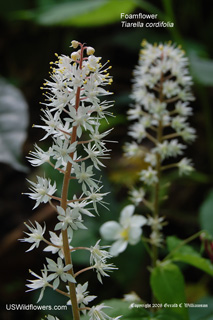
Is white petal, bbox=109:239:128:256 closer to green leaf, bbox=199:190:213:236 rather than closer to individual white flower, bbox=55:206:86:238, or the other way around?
individual white flower, bbox=55:206:86:238

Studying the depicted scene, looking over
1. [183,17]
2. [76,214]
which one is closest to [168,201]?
[183,17]

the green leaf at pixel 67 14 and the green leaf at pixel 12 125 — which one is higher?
the green leaf at pixel 67 14

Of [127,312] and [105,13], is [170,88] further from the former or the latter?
[105,13]

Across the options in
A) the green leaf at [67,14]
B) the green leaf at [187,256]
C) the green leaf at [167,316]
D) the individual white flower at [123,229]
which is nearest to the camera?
the individual white flower at [123,229]

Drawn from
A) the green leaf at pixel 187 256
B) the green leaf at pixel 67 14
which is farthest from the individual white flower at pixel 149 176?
the green leaf at pixel 67 14

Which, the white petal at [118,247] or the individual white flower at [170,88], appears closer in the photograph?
the white petal at [118,247]

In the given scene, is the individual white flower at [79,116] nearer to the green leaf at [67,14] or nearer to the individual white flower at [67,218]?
the individual white flower at [67,218]
